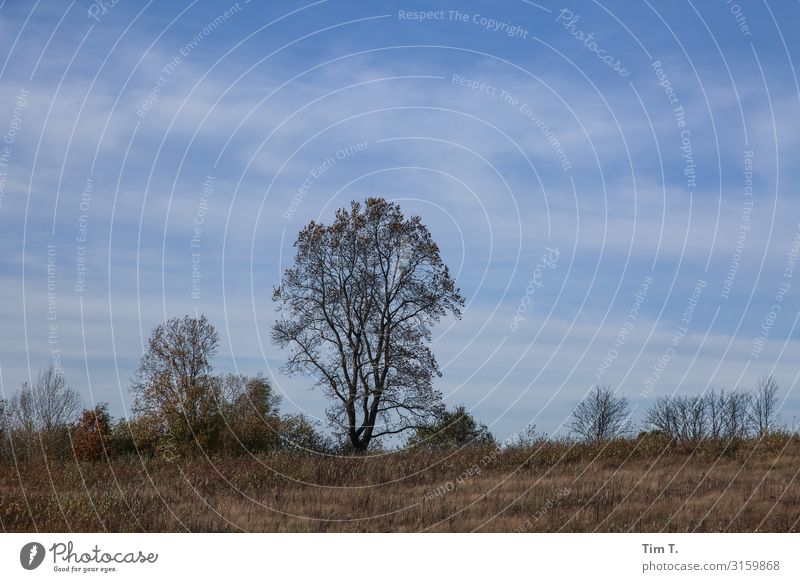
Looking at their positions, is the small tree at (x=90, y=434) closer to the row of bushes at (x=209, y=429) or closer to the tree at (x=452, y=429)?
the row of bushes at (x=209, y=429)

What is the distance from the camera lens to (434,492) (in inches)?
695

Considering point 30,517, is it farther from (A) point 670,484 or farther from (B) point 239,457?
(A) point 670,484

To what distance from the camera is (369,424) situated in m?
32.2

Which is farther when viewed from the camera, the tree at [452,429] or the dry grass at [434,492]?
the tree at [452,429]

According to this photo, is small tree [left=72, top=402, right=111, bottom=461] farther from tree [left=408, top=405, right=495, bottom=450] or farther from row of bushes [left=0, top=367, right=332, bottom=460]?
tree [left=408, top=405, right=495, bottom=450]

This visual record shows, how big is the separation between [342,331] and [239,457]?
10.4 metres

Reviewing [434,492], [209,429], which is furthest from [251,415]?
[434,492]

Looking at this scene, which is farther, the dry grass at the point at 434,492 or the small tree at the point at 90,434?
the small tree at the point at 90,434

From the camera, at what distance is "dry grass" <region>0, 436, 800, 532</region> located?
1505 cm

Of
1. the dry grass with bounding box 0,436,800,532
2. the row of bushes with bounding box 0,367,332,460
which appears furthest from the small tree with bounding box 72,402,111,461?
the dry grass with bounding box 0,436,800,532

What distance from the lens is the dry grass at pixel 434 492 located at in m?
15.1

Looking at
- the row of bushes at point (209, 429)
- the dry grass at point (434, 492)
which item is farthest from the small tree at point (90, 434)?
the dry grass at point (434, 492)

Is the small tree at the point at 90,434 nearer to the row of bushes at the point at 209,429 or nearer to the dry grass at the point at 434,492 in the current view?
the row of bushes at the point at 209,429
